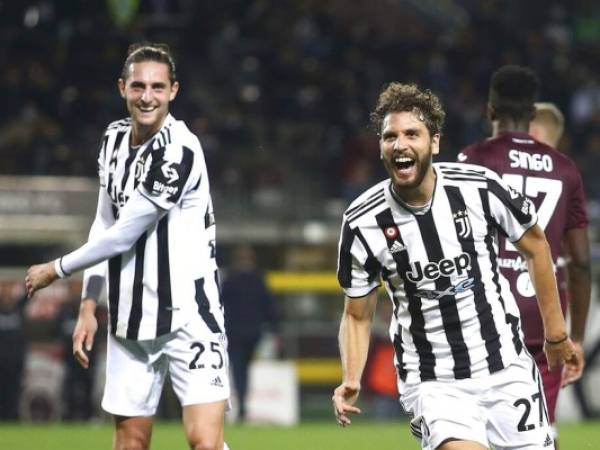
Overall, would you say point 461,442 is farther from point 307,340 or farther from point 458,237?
point 307,340

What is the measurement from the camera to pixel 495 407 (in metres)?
5.07

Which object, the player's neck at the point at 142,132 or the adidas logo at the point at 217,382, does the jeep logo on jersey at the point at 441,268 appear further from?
the player's neck at the point at 142,132

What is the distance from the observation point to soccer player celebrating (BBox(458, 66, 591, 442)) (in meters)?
6.19

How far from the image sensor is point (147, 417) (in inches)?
227

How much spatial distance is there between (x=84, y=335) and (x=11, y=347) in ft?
32.2

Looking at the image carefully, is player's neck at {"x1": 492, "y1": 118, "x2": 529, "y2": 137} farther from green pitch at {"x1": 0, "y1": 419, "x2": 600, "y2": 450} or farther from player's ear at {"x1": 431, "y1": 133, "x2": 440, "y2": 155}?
green pitch at {"x1": 0, "y1": 419, "x2": 600, "y2": 450}

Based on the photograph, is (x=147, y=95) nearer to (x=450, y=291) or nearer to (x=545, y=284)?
(x=450, y=291)

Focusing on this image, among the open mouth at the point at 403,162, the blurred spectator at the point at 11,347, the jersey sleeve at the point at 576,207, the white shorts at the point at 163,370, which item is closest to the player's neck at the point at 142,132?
the white shorts at the point at 163,370

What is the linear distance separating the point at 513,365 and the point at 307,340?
1137 cm

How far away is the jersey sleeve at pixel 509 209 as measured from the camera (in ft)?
16.7

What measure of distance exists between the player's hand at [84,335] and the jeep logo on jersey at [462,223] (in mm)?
1647

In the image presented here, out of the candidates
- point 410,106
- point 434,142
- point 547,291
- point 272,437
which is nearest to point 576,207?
point 547,291

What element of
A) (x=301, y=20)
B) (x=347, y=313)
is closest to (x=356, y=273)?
(x=347, y=313)

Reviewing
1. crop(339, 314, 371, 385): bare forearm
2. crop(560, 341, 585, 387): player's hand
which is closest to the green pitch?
crop(560, 341, 585, 387): player's hand
